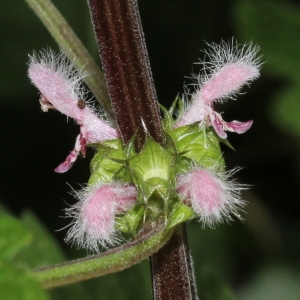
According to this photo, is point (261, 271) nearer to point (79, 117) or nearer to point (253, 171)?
point (253, 171)

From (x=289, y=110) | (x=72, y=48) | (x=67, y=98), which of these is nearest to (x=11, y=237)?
(x=67, y=98)

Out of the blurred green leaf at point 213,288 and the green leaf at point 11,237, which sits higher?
the green leaf at point 11,237

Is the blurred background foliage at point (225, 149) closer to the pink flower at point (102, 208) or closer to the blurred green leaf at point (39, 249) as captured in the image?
the blurred green leaf at point (39, 249)

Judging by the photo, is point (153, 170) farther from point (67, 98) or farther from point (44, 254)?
point (44, 254)

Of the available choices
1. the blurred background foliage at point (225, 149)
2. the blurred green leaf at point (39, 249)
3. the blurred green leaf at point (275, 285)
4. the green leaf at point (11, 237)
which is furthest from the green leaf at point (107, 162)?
the blurred green leaf at point (275, 285)

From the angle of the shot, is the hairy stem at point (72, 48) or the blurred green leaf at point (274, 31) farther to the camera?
the blurred green leaf at point (274, 31)

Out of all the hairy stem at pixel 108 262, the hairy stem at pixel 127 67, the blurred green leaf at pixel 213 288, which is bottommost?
the blurred green leaf at pixel 213 288
